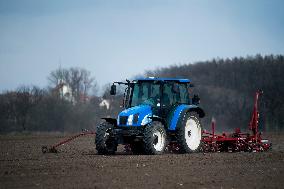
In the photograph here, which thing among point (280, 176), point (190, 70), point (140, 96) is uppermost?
point (190, 70)

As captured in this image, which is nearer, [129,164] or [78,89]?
[129,164]

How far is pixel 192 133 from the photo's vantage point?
19.1 metres

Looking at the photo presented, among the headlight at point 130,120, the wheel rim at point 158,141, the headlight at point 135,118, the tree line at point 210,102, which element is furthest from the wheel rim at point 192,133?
the tree line at point 210,102

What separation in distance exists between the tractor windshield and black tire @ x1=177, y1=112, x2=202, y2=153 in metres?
1.05

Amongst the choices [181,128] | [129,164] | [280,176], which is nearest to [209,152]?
[181,128]

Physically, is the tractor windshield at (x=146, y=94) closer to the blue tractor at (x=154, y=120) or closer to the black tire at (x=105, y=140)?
the blue tractor at (x=154, y=120)

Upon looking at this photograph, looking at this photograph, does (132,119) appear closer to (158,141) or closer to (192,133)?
(158,141)

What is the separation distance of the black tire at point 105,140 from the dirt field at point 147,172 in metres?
2.09

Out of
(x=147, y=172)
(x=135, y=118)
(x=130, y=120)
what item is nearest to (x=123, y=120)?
(x=130, y=120)

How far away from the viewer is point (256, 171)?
42.4 feet

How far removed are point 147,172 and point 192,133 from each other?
6.69m

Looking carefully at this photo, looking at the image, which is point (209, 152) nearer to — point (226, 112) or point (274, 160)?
point (274, 160)

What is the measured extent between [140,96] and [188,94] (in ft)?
5.58

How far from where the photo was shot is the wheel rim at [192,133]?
19.0 m
